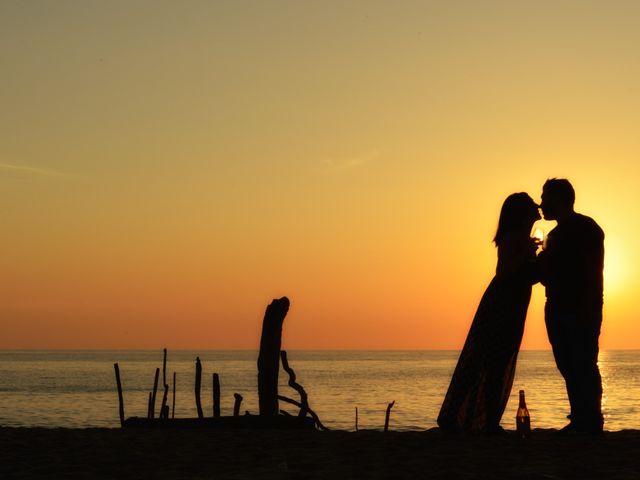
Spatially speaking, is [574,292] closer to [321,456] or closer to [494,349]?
[494,349]

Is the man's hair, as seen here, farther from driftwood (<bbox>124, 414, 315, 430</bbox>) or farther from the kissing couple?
driftwood (<bbox>124, 414, 315, 430</bbox>)

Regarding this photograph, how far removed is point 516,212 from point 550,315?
1173mm

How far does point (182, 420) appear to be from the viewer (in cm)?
1462

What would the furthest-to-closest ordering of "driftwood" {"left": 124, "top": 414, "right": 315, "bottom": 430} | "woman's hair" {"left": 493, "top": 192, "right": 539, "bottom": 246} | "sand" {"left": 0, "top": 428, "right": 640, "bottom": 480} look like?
"driftwood" {"left": 124, "top": 414, "right": 315, "bottom": 430}, "woman's hair" {"left": 493, "top": 192, "right": 539, "bottom": 246}, "sand" {"left": 0, "top": 428, "right": 640, "bottom": 480}

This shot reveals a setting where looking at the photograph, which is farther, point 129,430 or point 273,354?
point 273,354

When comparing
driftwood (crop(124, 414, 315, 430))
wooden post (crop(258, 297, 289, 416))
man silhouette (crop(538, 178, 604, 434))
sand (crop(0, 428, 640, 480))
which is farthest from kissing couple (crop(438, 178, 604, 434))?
wooden post (crop(258, 297, 289, 416))

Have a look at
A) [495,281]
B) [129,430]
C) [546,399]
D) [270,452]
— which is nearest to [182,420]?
[129,430]

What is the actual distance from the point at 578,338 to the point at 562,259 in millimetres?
799

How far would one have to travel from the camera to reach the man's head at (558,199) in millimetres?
10094

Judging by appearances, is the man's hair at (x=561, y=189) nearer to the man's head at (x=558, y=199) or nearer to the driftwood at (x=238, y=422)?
the man's head at (x=558, y=199)

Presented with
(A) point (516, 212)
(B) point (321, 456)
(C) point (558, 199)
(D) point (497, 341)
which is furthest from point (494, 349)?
(B) point (321, 456)

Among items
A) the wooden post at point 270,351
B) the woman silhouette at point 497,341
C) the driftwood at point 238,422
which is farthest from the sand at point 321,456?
the wooden post at point 270,351

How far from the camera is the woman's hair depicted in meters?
9.84

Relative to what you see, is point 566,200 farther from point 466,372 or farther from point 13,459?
point 13,459
